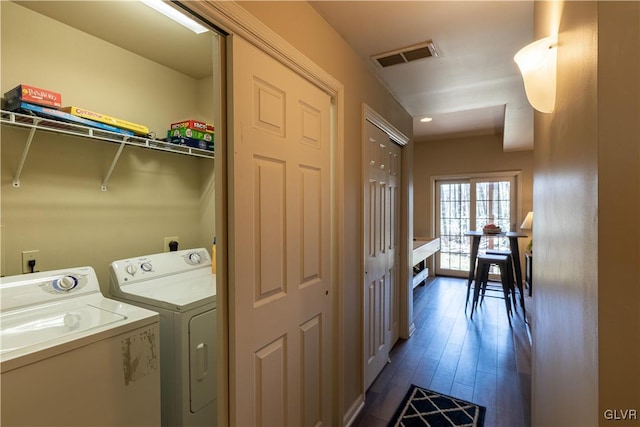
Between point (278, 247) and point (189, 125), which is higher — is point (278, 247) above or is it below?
below

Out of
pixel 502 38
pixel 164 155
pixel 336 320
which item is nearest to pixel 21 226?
pixel 164 155

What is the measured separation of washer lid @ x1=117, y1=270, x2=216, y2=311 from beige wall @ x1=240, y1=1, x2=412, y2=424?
84 cm

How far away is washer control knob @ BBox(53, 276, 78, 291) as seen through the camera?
1.57 m

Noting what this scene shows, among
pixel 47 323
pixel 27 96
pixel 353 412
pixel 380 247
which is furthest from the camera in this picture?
pixel 380 247

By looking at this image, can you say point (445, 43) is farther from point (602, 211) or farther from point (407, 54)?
point (602, 211)

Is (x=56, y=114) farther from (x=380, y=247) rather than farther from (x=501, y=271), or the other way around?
(x=501, y=271)

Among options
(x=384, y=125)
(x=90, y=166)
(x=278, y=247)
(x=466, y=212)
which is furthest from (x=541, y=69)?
(x=466, y=212)

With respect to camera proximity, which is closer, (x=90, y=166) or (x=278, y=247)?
(x=278, y=247)

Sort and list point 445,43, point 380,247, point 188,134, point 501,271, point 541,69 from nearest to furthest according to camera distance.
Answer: point 541,69 → point 445,43 → point 188,134 → point 380,247 → point 501,271

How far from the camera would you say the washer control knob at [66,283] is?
1.57 meters

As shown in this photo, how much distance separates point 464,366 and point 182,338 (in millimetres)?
2348

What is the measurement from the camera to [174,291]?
178 cm

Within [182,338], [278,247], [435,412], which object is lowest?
[435,412]

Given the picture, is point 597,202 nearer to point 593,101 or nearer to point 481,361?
point 593,101
